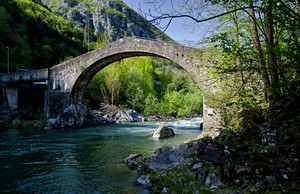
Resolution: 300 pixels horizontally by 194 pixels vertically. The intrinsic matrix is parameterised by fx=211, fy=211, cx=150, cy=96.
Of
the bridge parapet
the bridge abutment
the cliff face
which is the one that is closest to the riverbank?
the bridge parapet

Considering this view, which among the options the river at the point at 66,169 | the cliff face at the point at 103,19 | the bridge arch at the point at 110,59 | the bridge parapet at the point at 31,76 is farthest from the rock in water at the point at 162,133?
the cliff face at the point at 103,19

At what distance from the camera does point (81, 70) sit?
47.2 feet

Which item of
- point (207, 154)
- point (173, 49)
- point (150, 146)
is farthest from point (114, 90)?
point (207, 154)

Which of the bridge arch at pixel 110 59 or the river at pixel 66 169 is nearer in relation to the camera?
the river at pixel 66 169

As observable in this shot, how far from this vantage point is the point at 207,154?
12.8ft

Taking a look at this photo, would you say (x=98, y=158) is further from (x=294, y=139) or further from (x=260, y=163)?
(x=294, y=139)

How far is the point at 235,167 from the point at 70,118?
42.0 ft

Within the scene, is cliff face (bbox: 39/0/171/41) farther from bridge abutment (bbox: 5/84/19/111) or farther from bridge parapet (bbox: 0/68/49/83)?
bridge parapet (bbox: 0/68/49/83)

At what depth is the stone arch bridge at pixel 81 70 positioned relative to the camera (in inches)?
411

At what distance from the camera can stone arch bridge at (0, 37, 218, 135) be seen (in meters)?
10.4

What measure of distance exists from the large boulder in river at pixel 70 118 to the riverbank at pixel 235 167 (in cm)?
1080

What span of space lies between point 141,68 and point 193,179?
2292 centimetres

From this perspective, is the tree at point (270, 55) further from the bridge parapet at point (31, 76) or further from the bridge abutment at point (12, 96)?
the bridge abutment at point (12, 96)

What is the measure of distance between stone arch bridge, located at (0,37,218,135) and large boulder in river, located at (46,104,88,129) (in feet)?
3.53
